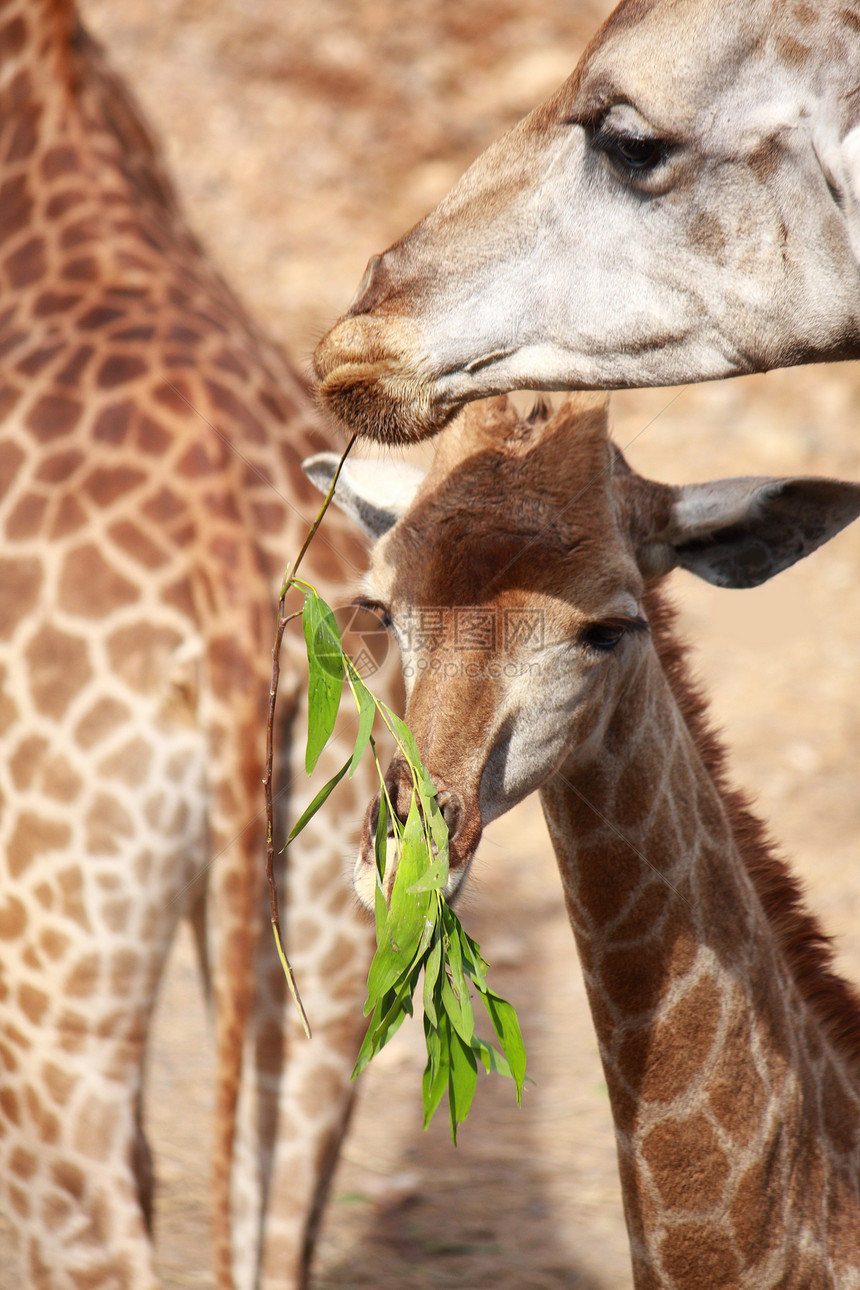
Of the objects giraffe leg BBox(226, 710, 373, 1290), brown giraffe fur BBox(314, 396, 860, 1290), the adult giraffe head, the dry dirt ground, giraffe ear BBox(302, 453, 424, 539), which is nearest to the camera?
the adult giraffe head

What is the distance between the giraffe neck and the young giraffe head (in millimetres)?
144

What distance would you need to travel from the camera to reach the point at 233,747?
287 cm

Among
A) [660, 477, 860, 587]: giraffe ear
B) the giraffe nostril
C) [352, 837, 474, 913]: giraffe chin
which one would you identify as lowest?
[352, 837, 474, 913]: giraffe chin

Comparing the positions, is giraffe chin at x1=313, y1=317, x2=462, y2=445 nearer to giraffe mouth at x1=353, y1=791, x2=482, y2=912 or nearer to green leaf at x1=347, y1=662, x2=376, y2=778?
green leaf at x1=347, y1=662, x2=376, y2=778

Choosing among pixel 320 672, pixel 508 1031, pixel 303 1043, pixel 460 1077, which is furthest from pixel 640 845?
pixel 303 1043

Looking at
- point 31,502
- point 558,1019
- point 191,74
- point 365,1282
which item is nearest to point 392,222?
point 191,74

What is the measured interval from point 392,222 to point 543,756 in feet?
25.6

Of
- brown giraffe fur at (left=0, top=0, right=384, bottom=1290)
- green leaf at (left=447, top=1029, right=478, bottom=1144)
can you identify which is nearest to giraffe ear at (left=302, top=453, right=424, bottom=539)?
brown giraffe fur at (left=0, top=0, right=384, bottom=1290)

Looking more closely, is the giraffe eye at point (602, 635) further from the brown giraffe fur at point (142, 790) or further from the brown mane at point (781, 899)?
the brown giraffe fur at point (142, 790)

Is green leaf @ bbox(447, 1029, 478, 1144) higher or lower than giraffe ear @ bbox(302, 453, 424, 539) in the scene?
lower

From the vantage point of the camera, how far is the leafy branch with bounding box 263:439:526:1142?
1803 mm

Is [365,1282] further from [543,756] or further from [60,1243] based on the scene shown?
[543,756]

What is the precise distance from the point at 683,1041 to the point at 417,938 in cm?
69

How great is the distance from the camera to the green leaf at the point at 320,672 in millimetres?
1916
